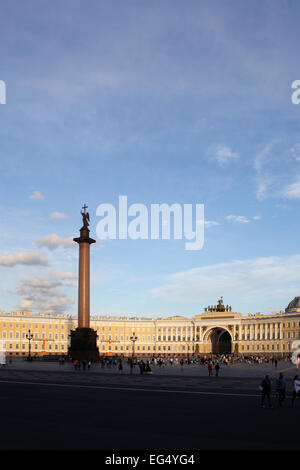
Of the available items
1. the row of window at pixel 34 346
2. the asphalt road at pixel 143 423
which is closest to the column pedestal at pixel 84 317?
Result: the asphalt road at pixel 143 423

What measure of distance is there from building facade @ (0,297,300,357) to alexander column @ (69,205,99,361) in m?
73.1

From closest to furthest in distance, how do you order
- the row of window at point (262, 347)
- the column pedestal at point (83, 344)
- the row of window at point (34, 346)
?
1. the column pedestal at point (83, 344)
2. the row of window at point (34, 346)
3. the row of window at point (262, 347)

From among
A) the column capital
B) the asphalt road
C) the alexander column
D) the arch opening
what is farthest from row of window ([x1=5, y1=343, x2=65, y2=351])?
the asphalt road

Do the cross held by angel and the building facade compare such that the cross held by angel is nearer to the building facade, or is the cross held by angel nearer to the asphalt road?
the asphalt road

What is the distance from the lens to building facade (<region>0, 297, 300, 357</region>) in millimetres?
147000

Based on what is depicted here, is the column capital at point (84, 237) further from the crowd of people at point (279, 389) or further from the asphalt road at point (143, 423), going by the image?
the crowd of people at point (279, 389)

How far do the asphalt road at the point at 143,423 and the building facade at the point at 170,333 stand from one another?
120201 millimetres

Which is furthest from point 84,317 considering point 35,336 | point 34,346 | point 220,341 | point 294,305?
point 220,341

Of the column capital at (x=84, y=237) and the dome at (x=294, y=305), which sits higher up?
the column capital at (x=84, y=237)

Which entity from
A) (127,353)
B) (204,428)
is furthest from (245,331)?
(204,428)

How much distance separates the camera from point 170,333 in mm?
168500

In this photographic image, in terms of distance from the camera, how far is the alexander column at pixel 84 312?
2692 inches

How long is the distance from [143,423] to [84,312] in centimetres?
5478
